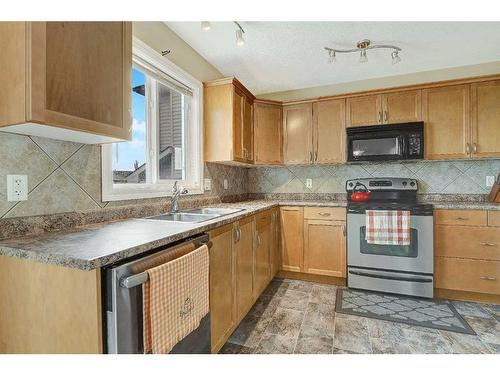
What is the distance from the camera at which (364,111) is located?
9.70 ft

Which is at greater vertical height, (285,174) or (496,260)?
(285,174)

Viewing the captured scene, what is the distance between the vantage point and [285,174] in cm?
359

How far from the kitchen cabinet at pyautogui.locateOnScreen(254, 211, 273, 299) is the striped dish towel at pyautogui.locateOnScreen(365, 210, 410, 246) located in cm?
100

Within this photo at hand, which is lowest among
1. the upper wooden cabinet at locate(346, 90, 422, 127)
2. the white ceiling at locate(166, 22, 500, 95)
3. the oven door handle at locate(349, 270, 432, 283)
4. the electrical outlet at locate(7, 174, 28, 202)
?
the oven door handle at locate(349, 270, 432, 283)

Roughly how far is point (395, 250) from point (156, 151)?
8.01ft

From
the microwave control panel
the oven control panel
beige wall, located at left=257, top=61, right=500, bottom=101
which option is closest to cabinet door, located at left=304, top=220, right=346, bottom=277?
the oven control panel

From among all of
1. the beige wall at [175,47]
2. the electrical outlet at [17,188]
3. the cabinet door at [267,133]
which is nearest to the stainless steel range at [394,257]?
the cabinet door at [267,133]

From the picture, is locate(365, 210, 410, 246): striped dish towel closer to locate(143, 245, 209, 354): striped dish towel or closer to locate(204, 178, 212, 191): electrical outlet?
locate(204, 178, 212, 191): electrical outlet

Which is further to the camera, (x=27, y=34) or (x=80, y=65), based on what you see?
(x=80, y=65)

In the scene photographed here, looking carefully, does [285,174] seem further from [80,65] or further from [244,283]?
[80,65]

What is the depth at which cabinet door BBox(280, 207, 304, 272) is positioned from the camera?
289 cm
